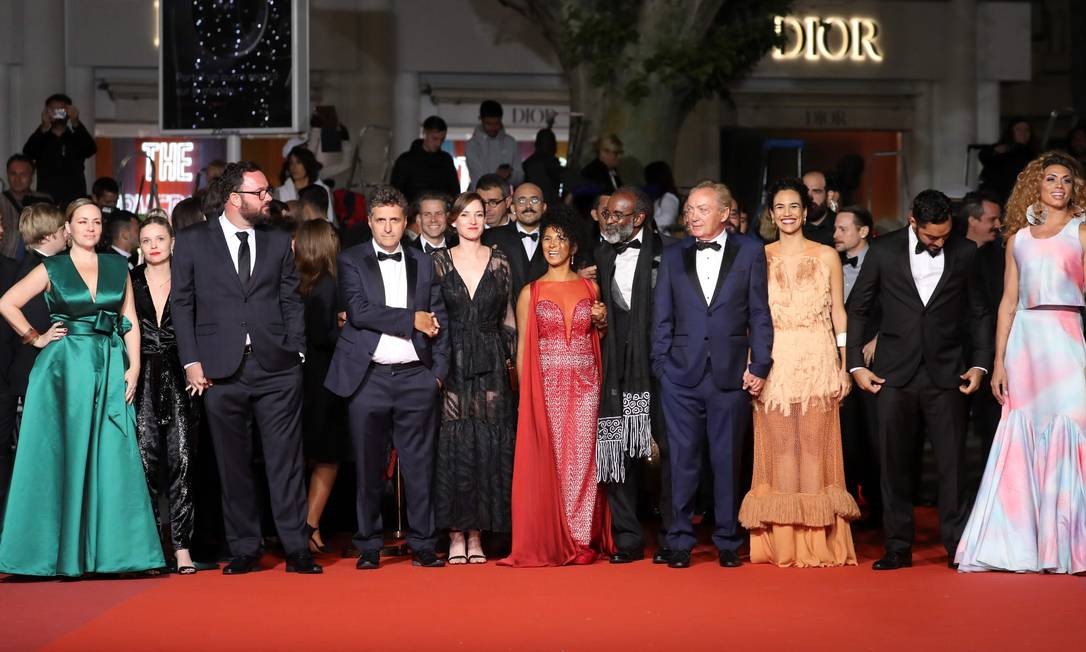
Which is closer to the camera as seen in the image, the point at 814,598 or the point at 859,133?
the point at 814,598

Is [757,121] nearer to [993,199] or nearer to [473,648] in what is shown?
[993,199]

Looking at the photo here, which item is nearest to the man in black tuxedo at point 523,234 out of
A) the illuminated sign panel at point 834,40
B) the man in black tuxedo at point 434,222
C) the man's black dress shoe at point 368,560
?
the man in black tuxedo at point 434,222

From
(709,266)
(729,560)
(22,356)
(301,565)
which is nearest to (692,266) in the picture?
(709,266)

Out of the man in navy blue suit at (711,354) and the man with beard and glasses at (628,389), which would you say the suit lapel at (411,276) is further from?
the man in navy blue suit at (711,354)

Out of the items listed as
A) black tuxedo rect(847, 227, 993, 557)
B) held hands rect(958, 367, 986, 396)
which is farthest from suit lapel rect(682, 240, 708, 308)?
held hands rect(958, 367, 986, 396)

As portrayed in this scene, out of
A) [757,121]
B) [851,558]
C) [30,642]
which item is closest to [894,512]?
[851,558]

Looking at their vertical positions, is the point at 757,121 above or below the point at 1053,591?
above

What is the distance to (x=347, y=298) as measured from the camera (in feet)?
27.8

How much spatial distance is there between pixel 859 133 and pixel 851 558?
43.3 feet

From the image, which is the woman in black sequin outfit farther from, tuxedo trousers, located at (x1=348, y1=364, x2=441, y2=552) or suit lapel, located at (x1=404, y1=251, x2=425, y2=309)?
suit lapel, located at (x1=404, y1=251, x2=425, y2=309)

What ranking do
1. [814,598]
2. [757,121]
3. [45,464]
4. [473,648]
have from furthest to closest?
[757,121] → [45,464] → [814,598] → [473,648]

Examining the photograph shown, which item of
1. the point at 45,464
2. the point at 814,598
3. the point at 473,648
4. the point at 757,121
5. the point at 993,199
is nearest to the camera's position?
the point at 473,648

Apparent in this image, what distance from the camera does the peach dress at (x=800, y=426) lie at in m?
8.41

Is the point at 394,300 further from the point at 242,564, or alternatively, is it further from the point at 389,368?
the point at 242,564
